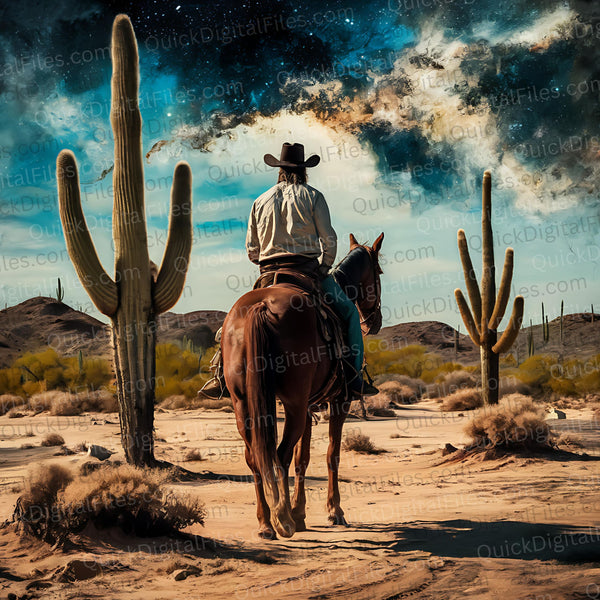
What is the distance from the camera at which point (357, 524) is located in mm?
6633

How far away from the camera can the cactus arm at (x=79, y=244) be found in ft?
33.3

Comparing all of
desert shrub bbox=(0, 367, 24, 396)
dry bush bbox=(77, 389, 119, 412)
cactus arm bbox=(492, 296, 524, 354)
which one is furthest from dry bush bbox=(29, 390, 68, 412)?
cactus arm bbox=(492, 296, 524, 354)

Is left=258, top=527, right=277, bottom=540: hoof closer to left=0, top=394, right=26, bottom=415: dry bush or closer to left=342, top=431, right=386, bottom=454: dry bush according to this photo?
left=342, top=431, right=386, bottom=454: dry bush

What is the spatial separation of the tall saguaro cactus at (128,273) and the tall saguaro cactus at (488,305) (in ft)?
24.0

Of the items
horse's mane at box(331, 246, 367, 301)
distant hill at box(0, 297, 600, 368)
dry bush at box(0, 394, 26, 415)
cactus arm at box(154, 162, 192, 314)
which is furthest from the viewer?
distant hill at box(0, 297, 600, 368)

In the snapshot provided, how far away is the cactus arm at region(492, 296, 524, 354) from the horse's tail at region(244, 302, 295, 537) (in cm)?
1009

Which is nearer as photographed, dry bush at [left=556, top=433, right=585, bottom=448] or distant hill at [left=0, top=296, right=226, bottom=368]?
dry bush at [left=556, top=433, right=585, bottom=448]

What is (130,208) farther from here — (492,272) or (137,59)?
(492,272)

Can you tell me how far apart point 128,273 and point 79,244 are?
35.3 inches

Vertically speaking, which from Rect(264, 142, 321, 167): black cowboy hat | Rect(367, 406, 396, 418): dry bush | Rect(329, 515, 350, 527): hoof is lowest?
Rect(367, 406, 396, 418): dry bush

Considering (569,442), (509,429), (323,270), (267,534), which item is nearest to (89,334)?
(569,442)

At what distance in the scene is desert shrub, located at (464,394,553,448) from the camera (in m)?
10.7

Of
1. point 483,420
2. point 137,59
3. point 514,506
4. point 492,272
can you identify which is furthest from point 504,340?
point 137,59

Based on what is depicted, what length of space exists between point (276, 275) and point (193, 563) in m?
2.56
